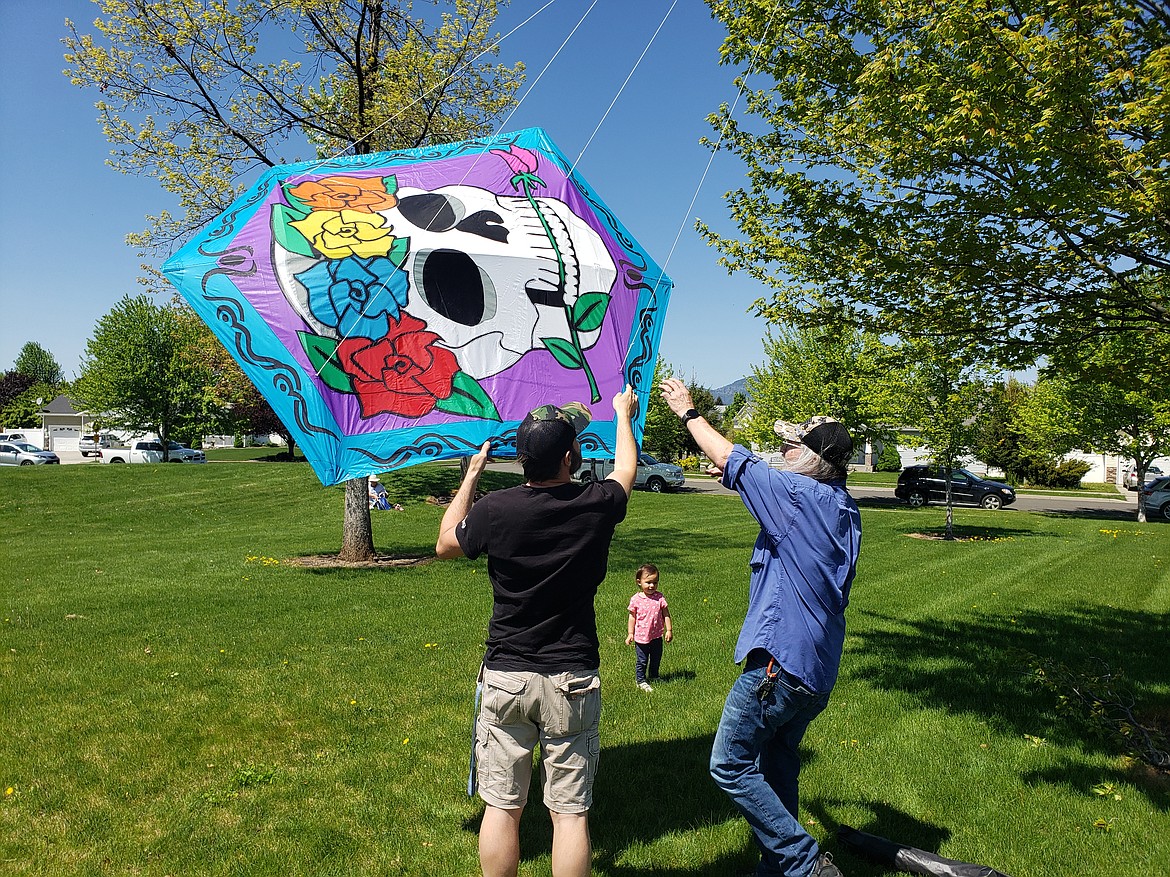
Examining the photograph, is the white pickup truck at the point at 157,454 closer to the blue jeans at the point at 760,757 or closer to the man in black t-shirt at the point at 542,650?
the man in black t-shirt at the point at 542,650

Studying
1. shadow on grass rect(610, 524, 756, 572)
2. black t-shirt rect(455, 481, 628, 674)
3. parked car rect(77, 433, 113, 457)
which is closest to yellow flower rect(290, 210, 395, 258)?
black t-shirt rect(455, 481, 628, 674)

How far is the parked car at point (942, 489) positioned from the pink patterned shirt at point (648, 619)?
88.2 ft

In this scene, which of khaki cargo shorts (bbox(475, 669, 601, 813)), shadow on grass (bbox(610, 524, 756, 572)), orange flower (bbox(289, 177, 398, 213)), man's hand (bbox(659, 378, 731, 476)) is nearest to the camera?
khaki cargo shorts (bbox(475, 669, 601, 813))

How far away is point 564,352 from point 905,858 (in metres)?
3.13

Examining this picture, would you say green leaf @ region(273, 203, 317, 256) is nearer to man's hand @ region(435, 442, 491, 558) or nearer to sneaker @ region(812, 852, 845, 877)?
man's hand @ region(435, 442, 491, 558)

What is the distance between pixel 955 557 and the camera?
1648 cm

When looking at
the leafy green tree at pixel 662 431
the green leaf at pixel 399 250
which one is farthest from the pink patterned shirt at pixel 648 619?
the leafy green tree at pixel 662 431

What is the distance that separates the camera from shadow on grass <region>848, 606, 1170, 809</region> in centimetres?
582

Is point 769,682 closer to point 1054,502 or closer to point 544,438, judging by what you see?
point 544,438

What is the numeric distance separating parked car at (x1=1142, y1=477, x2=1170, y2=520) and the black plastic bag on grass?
98.0 feet

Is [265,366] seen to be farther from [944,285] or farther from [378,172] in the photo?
[944,285]

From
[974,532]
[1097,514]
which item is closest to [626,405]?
[974,532]

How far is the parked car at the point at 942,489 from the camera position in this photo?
30523mm

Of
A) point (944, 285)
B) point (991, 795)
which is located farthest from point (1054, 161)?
point (991, 795)
